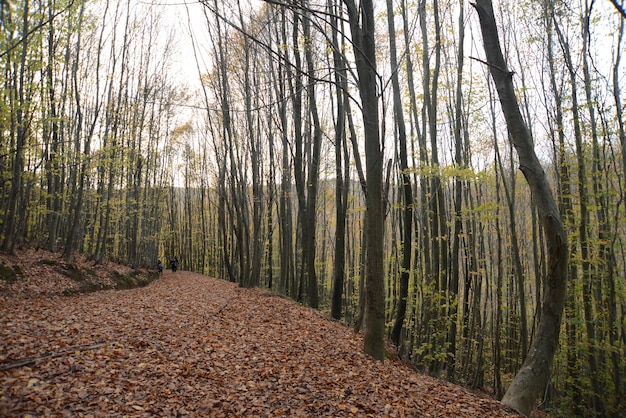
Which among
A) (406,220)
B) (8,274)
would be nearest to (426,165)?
(406,220)

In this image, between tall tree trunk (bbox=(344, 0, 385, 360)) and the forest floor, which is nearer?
the forest floor

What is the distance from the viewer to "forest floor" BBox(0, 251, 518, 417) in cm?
361

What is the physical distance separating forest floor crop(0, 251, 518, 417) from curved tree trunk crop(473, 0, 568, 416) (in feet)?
1.42

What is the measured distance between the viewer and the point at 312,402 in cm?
411

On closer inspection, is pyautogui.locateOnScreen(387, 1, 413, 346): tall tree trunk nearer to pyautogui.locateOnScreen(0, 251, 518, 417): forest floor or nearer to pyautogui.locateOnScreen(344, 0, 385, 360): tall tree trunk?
pyautogui.locateOnScreen(0, 251, 518, 417): forest floor

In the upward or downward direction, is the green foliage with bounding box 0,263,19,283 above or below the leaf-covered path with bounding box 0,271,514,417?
above

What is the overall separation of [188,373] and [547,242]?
507cm

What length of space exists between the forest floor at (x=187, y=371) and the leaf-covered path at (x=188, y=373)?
0.6 inches

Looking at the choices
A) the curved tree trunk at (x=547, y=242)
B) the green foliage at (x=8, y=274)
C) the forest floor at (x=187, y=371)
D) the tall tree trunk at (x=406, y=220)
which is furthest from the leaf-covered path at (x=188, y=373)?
the tall tree trunk at (x=406, y=220)

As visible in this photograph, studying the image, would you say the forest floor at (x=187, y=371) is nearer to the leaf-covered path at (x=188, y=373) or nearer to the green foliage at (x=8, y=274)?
the leaf-covered path at (x=188, y=373)

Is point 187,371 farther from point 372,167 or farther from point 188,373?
point 372,167

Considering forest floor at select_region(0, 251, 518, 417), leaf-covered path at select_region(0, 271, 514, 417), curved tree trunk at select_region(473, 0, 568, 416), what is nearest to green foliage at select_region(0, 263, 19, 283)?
forest floor at select_region(0, 251, 518, 417)

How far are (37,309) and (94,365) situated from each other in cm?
412

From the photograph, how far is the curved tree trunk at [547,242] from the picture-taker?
4223 millimetres
